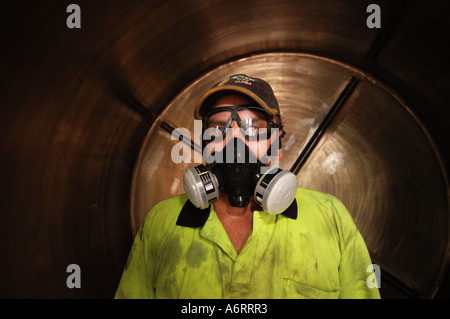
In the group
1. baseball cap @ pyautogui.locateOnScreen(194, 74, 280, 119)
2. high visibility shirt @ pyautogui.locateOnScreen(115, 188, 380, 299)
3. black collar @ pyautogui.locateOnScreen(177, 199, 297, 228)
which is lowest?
high visibility shirt @ pyautogui.locateOnScreen(115, 188, 380, 299)

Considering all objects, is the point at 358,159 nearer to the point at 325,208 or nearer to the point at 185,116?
the point at 325,208

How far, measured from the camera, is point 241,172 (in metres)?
1.19

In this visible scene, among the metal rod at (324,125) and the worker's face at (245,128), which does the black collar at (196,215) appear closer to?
the worker's face at (245,128)

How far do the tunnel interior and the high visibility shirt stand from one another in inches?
27.4

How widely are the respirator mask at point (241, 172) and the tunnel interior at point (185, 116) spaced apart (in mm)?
757

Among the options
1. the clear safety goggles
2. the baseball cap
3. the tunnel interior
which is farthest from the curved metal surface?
the clear safety goggles

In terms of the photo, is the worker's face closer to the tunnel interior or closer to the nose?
the nose

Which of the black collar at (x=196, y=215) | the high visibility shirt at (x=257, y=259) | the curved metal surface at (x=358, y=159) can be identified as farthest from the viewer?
the curved metal surface at (x=358, y=159)

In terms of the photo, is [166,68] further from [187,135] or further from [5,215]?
[5,215]

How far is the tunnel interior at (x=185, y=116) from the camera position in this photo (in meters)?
1.29

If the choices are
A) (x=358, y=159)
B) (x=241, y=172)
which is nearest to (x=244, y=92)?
(x=241, y=172)

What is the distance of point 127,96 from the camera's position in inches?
65.7

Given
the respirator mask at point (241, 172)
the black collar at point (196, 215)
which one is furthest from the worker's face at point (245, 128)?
the black collar at point (196, 215)

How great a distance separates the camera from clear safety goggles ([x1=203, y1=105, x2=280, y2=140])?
4.11 ft
